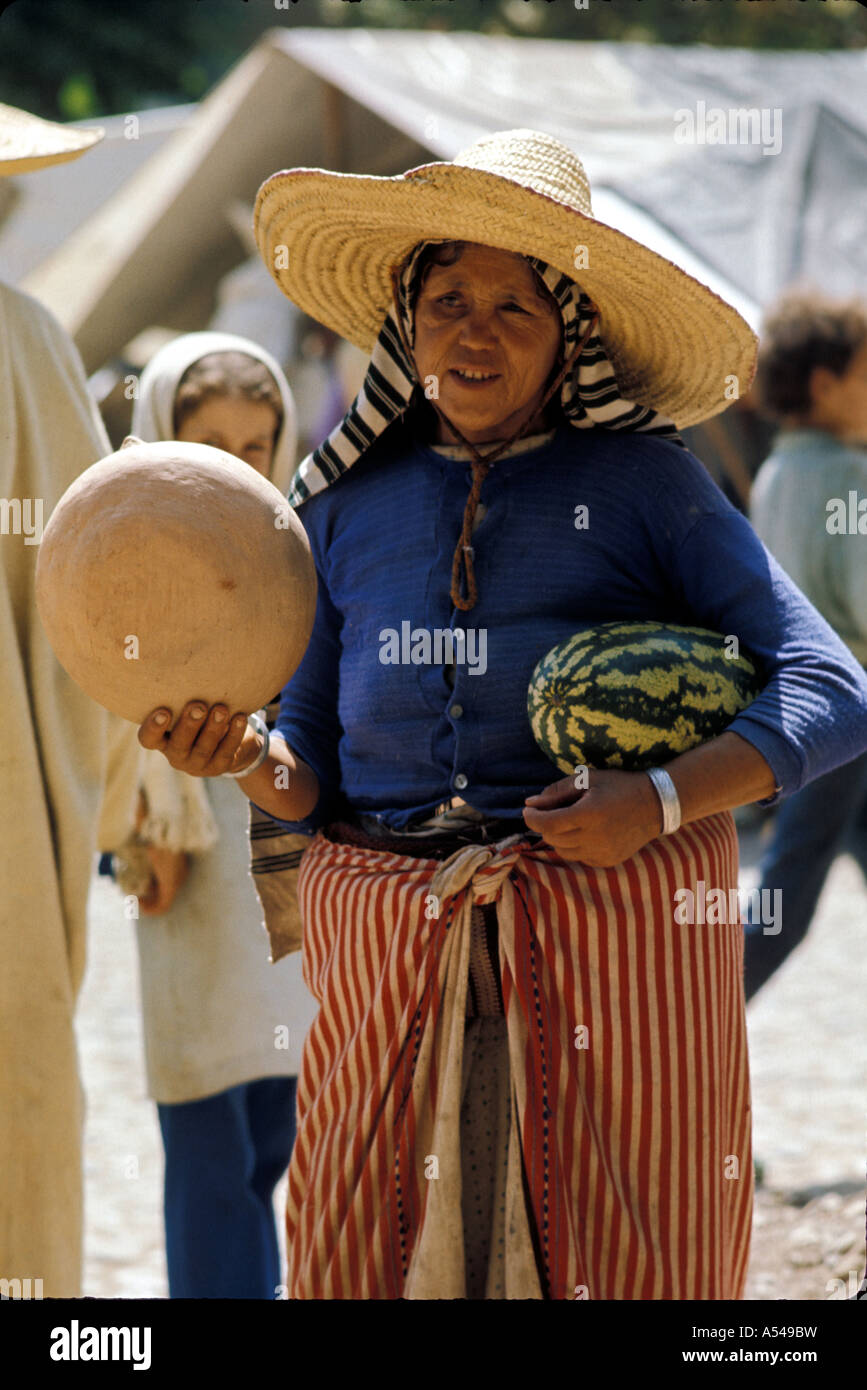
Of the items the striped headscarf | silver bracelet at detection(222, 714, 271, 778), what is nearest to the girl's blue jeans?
silver bracelet at detection(222, 714, 271, 778)

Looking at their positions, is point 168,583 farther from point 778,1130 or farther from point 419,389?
point 778,1130

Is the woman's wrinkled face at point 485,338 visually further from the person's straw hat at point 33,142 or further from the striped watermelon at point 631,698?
the person's straw hat at point 33,142

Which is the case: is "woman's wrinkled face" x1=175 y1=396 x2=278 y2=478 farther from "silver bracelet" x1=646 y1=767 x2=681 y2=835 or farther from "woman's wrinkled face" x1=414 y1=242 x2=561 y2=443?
"silver bracelet" x1=646 y1=767 x2=681 y2=835

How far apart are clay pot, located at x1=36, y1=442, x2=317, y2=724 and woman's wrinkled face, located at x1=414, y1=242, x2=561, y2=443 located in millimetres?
377

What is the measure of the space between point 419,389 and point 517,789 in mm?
773

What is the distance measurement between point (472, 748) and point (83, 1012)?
4.79 metres

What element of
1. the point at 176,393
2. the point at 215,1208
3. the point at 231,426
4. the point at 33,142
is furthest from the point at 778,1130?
the point at 33,142

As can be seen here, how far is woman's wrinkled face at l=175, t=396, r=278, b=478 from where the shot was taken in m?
3.76

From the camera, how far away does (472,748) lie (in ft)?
8.39

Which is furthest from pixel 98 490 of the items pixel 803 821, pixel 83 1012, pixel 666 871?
pixel 83 1012

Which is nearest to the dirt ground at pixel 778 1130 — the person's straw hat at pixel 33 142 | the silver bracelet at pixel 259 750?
the silver bracelet at pixel 259 750

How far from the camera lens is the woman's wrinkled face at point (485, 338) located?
8.45ft

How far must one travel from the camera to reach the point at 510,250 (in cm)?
261
